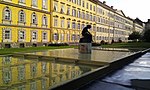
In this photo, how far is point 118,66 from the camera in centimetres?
1352

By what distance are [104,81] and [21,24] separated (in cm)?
2797

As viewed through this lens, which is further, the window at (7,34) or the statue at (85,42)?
the window at (7,34)

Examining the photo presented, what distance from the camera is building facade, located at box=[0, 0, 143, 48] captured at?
106 feet

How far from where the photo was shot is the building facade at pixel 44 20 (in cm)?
3238

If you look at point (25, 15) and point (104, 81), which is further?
point (25, 15)

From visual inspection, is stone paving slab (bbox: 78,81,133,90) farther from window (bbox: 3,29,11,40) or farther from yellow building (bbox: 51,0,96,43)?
yellow building (bbox: 51,0,96,43)

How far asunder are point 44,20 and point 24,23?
6363 mm

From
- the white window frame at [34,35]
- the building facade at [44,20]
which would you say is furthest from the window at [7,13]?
the white window frame at [34,35]

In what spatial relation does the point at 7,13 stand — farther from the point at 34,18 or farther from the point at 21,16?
the point at 34,18

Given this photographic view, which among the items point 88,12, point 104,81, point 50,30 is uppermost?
point 88,12

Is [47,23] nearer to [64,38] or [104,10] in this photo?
[64,38]

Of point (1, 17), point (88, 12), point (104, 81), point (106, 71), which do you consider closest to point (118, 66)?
point (106, 71)

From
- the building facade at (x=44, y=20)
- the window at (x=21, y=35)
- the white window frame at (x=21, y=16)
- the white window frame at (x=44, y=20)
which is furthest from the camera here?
the white window frame at (x=44, y=20)

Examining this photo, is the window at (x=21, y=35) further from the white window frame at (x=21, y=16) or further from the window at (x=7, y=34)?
the window at (x=7, y=34)
